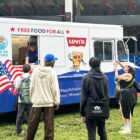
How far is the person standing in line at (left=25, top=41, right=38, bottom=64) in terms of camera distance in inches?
335

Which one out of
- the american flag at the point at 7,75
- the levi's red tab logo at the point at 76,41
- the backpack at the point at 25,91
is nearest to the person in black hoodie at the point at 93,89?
the backpack at the point at 25,91

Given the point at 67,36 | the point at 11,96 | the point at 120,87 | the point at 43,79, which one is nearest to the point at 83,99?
the point at 43,79

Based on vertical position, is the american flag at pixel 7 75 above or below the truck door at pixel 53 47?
below

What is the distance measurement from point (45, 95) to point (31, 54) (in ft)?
10.5

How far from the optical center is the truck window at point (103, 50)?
32.5ft

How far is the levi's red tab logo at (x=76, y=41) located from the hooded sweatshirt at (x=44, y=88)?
3.71m

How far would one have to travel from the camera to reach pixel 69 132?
7.52 m

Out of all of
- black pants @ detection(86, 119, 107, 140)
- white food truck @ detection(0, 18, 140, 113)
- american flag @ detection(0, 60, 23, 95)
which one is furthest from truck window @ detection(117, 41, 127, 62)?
black pants @ detection(86, 119, 107, 140)

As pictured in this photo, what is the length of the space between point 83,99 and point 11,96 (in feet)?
11.3

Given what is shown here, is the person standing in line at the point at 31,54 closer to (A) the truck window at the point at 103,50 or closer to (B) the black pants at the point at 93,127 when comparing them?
(A) the truck window at the point at 103,50

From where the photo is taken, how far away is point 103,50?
10062mm

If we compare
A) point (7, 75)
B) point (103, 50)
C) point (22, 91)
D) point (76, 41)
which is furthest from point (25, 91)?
point (103, 50)

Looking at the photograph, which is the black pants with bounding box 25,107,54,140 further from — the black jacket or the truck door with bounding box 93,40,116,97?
the truck door with bounding box 93,40,116,97

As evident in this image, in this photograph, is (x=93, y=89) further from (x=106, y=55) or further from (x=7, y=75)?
(x=106, y=55)
